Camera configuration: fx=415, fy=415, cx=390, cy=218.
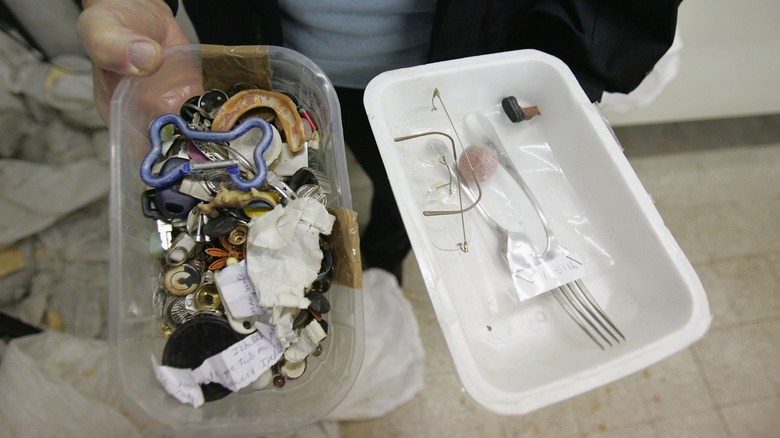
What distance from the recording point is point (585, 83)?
60 centimetres

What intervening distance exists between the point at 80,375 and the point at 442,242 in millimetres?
856

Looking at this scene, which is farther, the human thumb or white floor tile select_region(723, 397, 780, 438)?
white floor tile select_region(723, 397, 780, 438)

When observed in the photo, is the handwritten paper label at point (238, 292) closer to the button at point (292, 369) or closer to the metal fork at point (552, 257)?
the button at point (292, 369)

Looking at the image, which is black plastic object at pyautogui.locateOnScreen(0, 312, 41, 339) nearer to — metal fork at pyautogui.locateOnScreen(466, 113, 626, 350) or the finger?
the finger

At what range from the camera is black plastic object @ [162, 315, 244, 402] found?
0.50 meters

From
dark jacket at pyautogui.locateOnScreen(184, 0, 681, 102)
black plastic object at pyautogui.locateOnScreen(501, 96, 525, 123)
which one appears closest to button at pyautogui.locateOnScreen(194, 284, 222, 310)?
dark jacket at pyautogui.locateOnScreen(184, 0, 681, 102)

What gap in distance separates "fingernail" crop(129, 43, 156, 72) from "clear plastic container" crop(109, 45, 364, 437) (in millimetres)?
63

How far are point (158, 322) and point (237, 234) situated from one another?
159mm

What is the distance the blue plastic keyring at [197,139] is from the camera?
1.67ft

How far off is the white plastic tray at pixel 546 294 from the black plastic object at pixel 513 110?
0.09 feet

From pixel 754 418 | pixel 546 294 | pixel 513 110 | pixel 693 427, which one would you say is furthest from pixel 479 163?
pixel 754 418

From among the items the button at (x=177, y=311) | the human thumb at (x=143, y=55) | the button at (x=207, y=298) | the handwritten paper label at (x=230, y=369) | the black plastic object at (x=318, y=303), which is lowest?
the handwritten paper label at (x=230, y=369)

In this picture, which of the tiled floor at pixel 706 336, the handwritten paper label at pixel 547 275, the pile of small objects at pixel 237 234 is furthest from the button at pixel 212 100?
the tiled floor at pixel 706 336

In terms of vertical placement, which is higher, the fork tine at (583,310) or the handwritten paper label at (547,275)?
the handwritten paper label at (547,275)
